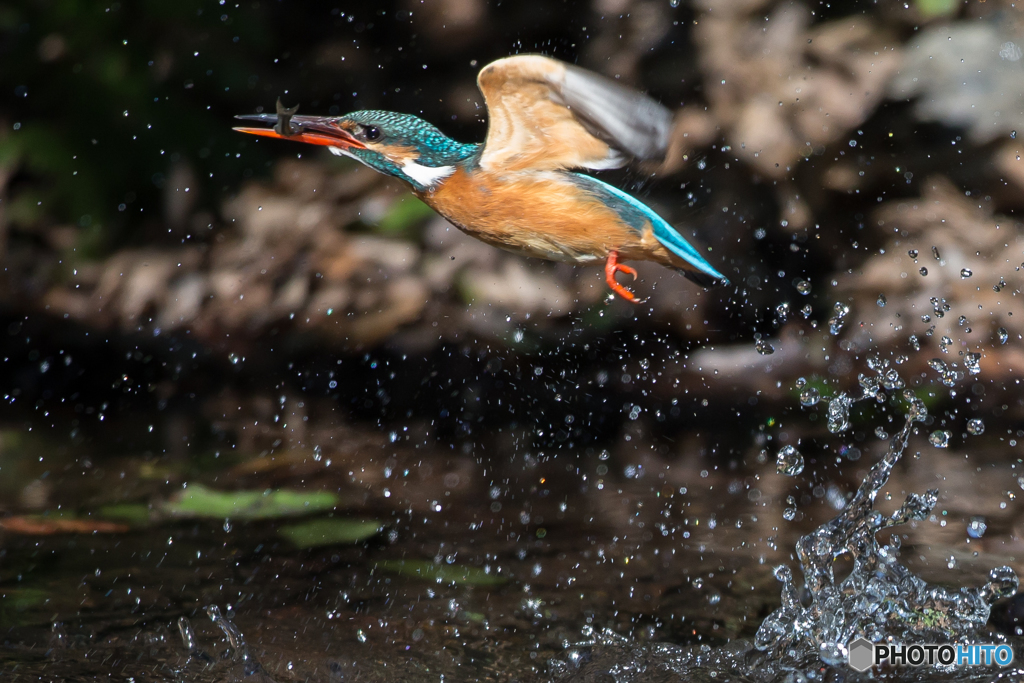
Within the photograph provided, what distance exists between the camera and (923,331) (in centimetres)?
414

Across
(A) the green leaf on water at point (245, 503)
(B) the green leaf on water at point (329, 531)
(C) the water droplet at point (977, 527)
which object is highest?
(A) the green leaf on water at point (245, 503)

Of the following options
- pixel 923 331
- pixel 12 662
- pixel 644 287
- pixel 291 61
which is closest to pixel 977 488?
pixel 923 331

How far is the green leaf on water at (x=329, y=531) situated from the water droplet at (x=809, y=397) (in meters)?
1.79

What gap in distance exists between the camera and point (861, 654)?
82.5 inches

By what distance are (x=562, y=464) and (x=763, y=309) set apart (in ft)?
4.60

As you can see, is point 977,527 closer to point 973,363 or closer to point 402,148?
point 973,363

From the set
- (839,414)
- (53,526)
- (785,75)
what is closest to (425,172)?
(53,526)

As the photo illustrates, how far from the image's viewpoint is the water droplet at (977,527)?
8.80ft

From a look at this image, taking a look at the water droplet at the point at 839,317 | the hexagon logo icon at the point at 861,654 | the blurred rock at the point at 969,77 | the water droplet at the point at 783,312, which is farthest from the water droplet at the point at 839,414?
the blurred rock at the point at 969,77

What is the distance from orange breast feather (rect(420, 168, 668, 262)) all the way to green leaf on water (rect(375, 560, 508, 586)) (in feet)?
3.30

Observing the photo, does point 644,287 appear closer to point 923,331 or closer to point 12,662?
point 923,331

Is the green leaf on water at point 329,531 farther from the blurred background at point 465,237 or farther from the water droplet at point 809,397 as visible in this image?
the water droplet at point 809,397

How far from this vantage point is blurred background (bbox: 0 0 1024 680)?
13.2 ft

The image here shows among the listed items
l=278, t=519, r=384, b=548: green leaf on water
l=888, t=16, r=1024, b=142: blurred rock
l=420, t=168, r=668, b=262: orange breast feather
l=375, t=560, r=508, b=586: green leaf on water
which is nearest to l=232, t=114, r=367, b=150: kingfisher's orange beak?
l=420, t=168, r=668, b=262: orange breast feather
